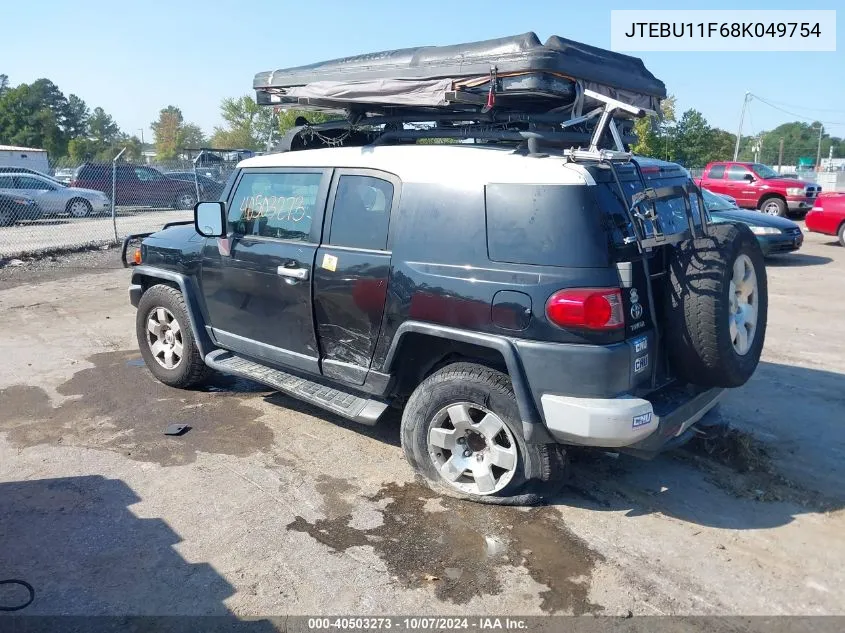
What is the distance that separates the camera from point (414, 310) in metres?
3.82

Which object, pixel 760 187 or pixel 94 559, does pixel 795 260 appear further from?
pixel 94 559

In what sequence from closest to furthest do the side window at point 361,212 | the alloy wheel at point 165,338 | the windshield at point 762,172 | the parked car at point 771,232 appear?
the side window at point 361,212 < the alloy wheel at point 165,338 < the parked car at point 771,232 < the windshield at point 762,172

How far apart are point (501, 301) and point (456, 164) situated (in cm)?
83

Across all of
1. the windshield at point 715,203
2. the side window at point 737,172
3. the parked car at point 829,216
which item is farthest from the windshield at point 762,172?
the windshield at point 715,203

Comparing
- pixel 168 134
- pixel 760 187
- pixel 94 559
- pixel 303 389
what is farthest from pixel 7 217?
pixel 168 134

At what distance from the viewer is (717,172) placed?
19.3 m

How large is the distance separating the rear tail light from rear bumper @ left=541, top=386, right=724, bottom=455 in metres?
0.37

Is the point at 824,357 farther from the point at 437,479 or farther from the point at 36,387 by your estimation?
the point at 36,387

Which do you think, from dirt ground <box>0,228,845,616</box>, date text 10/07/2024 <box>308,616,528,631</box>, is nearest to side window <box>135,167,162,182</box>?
dirt ground <box>0,228,845,616</box>

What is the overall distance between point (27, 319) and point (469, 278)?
6963 mm

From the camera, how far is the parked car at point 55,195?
61.5 feet

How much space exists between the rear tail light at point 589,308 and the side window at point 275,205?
188 cm

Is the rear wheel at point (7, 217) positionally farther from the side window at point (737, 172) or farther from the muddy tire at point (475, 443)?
the side window at point (737, 172)

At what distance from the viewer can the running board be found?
4223 mm
